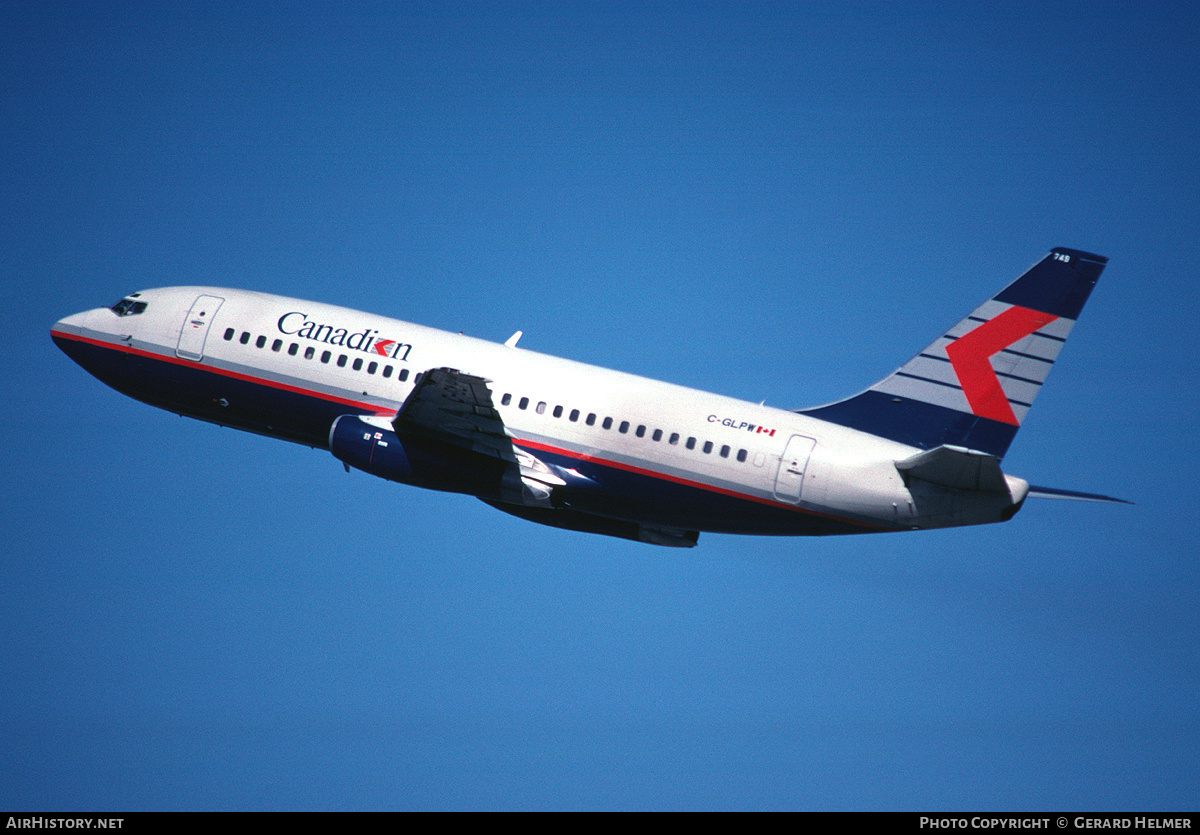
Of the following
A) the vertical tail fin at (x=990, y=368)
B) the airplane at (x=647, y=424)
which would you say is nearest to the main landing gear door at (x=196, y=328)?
the airplane at (x=647, y=424)

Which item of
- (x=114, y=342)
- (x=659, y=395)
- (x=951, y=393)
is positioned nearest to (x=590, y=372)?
(x=659, y=395)

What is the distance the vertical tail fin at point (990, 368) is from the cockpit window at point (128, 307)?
23.4 meters

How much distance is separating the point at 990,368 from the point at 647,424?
32.2 ft

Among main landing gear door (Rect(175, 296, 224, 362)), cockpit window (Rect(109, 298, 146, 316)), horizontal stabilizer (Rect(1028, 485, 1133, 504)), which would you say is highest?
cockpit window (Rect(109, 298, 146, 316))

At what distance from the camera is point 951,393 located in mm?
35406

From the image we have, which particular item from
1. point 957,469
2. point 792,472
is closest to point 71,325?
point 792,472

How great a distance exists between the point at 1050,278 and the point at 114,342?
29395mm

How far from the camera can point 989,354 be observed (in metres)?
35.3

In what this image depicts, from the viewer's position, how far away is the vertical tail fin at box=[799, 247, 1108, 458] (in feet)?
114

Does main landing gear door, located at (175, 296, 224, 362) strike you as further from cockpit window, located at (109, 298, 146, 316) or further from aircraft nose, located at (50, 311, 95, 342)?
aircraft nose, located at (50, 311, 95, 342)

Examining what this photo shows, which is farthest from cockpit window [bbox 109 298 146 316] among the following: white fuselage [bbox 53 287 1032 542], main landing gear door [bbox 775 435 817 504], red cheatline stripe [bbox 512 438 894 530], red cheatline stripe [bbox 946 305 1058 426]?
red cheatline stripe [bbox 946 305 1058 426]

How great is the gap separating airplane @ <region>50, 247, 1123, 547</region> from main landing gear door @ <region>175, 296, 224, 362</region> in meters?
0.18

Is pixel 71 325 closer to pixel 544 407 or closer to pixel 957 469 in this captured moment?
pixel 544 407

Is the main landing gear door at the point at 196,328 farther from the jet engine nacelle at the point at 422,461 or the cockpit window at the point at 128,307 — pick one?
the jet engine nacelle at the point at 422,461
